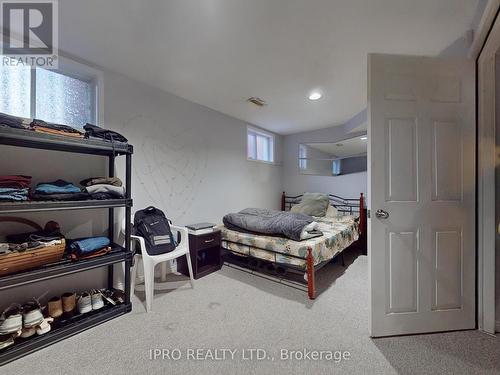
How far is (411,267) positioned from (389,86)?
134 cm

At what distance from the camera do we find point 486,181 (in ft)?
5.25

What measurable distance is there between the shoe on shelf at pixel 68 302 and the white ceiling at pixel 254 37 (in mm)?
2131

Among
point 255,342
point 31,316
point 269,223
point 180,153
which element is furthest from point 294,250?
point 31,316

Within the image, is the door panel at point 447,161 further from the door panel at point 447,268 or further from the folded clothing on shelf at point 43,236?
the folded clothing on shelf at point 43,236

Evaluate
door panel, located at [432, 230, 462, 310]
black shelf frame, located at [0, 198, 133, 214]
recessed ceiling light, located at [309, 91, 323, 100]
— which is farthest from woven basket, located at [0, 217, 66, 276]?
recessed ceiling light, located at [309, 91, 323, 100]

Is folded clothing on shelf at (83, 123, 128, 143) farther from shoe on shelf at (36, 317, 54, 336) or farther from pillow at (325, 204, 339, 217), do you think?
pillow at (325, 204, 339, 217)

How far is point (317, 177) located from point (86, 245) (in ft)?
13.0

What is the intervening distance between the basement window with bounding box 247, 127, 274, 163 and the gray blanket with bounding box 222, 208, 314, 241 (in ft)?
4.93

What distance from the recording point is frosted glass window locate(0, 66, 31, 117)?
1.82 metres

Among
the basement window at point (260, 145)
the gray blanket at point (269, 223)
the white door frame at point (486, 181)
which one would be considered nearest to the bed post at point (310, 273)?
the gray blanket at point (269, 223)

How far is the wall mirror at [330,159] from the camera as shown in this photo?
4.17 meters

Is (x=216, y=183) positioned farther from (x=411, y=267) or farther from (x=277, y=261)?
(x=411, y=267)

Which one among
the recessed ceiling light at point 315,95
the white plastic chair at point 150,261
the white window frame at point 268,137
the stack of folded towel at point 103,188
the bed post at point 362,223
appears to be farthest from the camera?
the white window frame at point 268,137

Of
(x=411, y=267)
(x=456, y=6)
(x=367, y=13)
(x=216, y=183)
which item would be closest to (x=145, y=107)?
(x=216, y=183)
